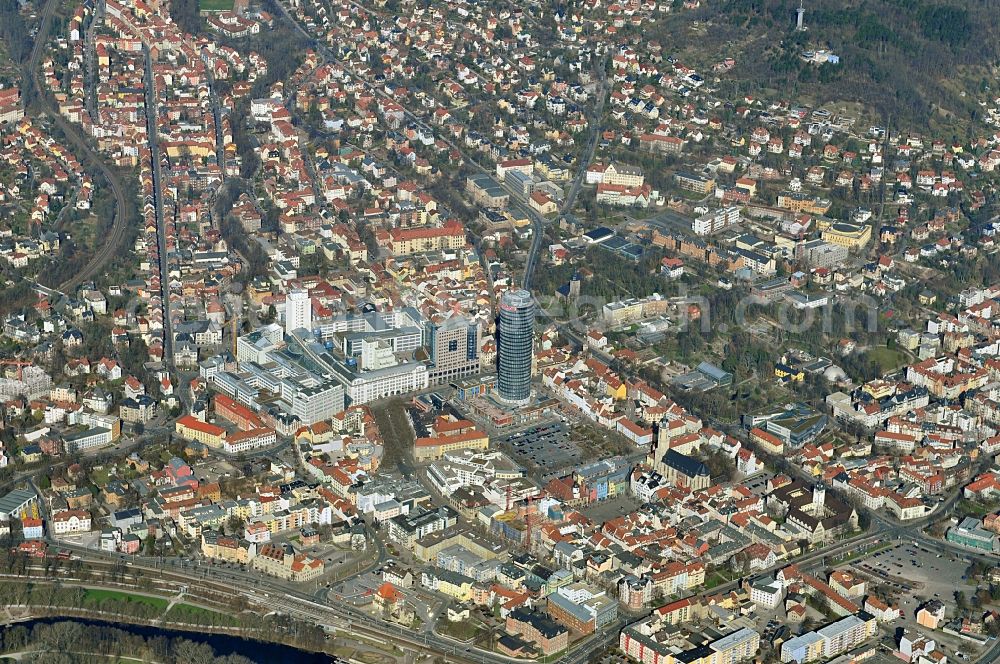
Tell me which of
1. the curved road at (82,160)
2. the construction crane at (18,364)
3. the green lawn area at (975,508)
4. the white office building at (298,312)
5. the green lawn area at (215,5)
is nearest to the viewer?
the green lawn area at (975,508)

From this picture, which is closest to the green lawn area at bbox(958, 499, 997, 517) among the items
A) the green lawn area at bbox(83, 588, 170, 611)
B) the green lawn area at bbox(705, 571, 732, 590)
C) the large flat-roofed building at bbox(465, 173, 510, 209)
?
the green lawn area at bbox(705, 571, 732, 590)

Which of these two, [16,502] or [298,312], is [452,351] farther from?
[16,502]

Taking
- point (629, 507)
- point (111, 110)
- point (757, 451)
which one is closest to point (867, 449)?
point (757, 451)

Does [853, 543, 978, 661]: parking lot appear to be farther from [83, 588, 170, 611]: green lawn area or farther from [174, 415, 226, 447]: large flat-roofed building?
[174, 415, 226, 447]: large flat-roofed building

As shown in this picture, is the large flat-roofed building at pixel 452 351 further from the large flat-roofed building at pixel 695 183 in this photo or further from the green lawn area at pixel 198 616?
the large flat-roofed building at pixel 695 183

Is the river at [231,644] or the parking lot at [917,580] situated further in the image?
the parking lot at [917,580]

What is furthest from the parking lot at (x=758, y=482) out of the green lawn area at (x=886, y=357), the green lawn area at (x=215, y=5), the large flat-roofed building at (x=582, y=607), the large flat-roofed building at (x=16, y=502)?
the green lawn area at (x=215, y=5)

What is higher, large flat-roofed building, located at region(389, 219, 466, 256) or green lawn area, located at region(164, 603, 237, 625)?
large flat-roofed building, located at region(389, 219, 466, 256)

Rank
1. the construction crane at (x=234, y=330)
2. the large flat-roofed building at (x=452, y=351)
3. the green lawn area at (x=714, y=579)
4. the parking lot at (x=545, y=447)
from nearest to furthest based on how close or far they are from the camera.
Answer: the green lawn area at (x=714, y=579) < the parking lot at (x=545, y=447) < the large flat-roofed building at (x=452, y=351) < the construction crane at (x=234, y=330)
